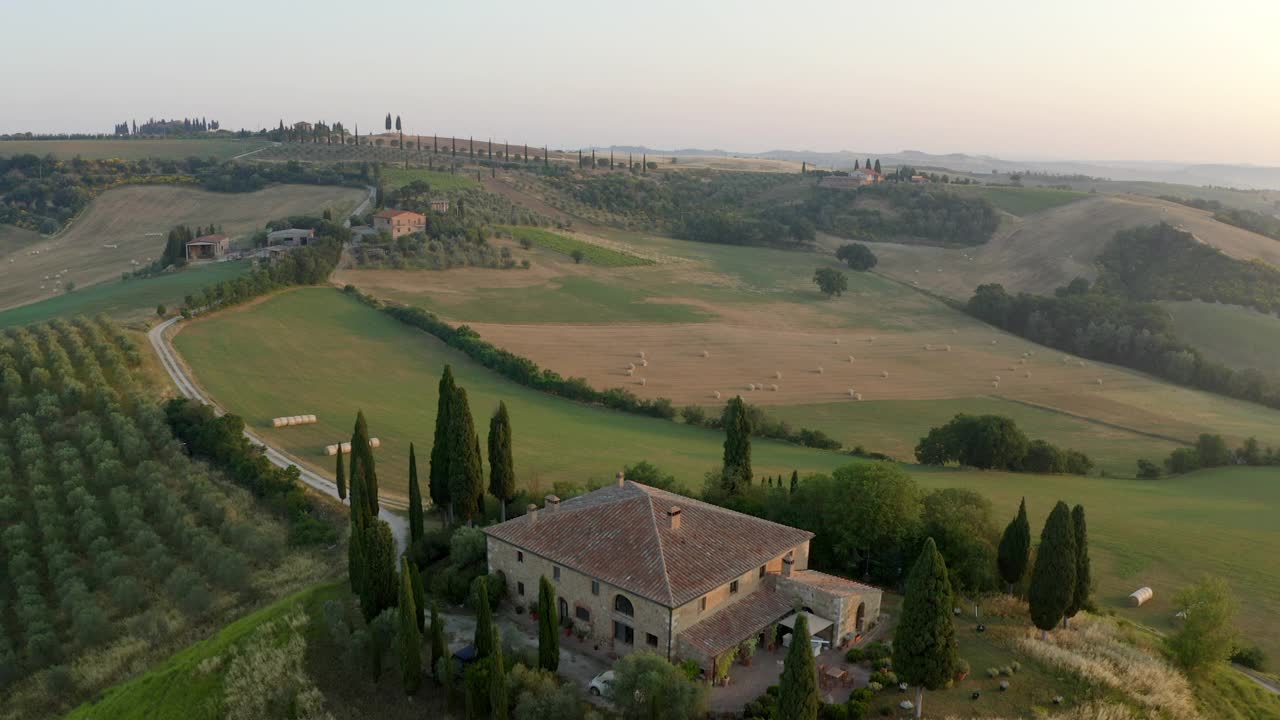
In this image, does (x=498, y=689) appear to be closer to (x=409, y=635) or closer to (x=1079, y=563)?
(x=409, y=635)

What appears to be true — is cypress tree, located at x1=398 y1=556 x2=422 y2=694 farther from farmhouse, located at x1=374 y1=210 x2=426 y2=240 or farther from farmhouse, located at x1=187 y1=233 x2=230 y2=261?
farmhouse, located at x1=187 y1=233 x2=230 y2=261

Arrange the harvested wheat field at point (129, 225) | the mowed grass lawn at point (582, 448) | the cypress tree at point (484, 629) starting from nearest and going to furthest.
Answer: the cypress tree at point (484, 629) < the mowed grass lawn at point (582, 448) < the harvested wheat field at point (129, 225)

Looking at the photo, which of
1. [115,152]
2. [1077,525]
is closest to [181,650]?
[1077,525]

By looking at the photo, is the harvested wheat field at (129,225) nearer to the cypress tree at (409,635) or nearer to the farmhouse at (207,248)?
the farmhouse at (207,248)

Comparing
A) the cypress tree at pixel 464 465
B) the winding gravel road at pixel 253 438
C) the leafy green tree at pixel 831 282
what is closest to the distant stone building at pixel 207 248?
the winding gravel road at pixel 253 438

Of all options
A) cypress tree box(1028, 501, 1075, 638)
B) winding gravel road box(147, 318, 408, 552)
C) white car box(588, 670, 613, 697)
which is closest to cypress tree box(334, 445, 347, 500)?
winding gravel road box(147, 318, 408, 552)

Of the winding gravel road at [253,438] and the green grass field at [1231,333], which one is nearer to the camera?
the winding gravel road at [253,438]
